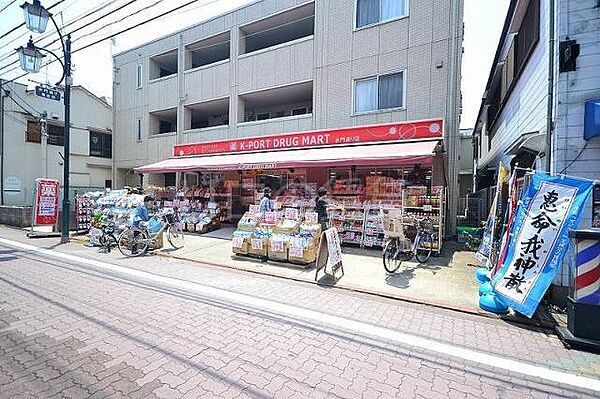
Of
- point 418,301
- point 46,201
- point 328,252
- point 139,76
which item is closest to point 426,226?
point 328,252

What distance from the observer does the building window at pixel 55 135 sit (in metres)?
23.0

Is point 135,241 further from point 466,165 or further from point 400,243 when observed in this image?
point 466,165

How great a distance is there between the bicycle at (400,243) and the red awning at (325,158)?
186cm

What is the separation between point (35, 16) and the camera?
9.71 metres

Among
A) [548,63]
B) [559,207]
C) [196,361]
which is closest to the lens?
[196,361]

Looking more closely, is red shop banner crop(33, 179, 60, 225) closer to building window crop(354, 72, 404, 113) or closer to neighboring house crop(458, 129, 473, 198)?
building window crop(354, 72, 404, 113)

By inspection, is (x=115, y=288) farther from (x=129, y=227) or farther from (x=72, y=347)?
(x=129, y=227)

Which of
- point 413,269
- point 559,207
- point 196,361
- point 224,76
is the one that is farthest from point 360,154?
point 224,76

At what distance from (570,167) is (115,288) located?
26.8 ft

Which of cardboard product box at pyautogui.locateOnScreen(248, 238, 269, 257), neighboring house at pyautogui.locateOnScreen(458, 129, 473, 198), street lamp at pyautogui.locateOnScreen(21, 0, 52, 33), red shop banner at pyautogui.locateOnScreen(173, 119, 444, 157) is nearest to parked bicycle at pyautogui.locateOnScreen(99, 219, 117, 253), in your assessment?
cardboard product box at pyautogui.locateOnScreen(248, 238, 269, 257)

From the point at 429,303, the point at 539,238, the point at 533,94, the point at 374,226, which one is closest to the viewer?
the point at 539,238

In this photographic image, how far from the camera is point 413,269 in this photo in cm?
762

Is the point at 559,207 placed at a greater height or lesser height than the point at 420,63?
lesser

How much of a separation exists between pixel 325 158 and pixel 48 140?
22.6 m
